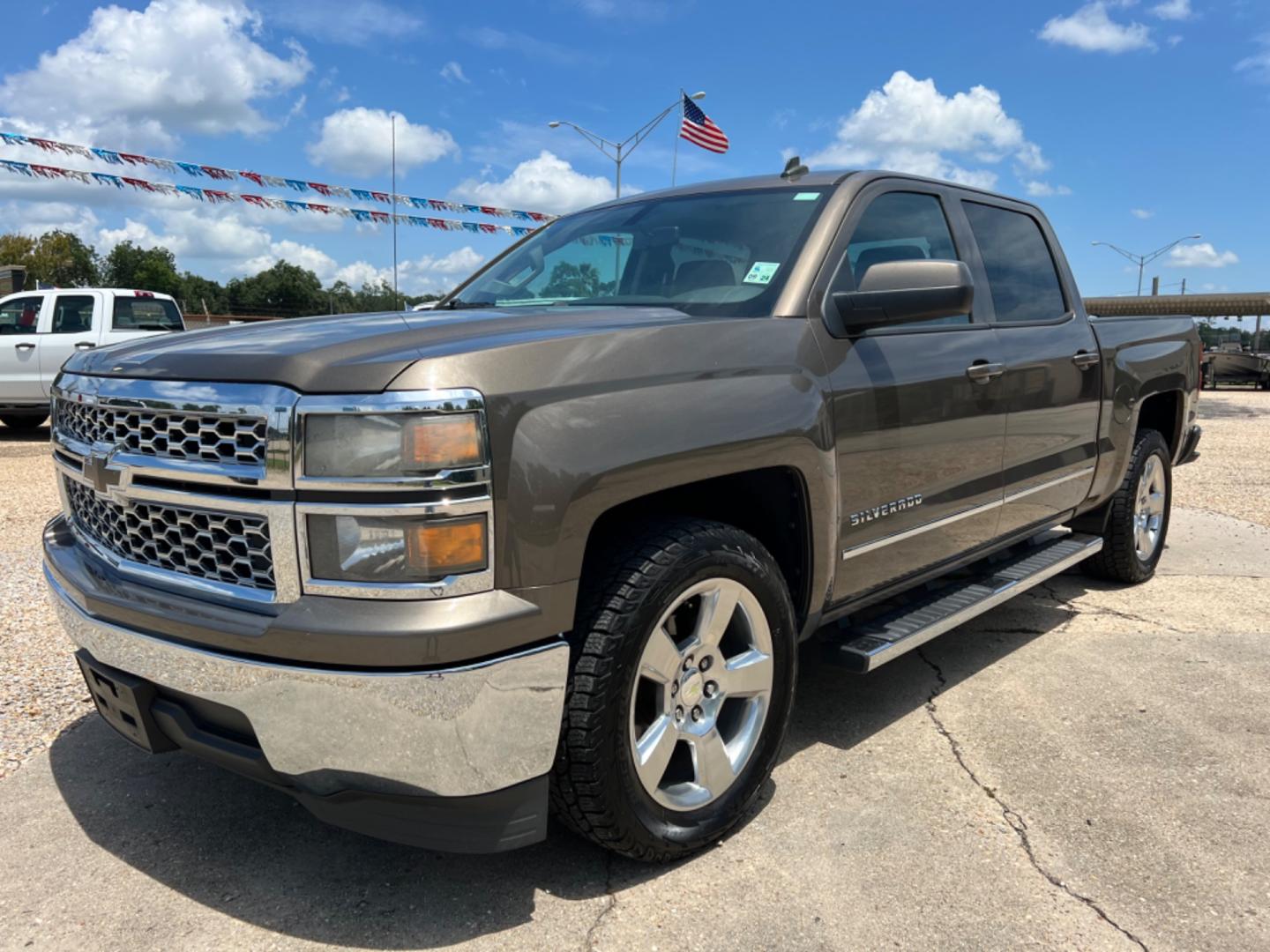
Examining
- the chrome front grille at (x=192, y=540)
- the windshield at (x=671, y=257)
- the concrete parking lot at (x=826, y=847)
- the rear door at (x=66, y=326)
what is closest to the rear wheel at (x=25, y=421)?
the rear door at (x=66, y=326)

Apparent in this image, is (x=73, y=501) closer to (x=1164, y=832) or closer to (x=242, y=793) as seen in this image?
(x=242, y=793)

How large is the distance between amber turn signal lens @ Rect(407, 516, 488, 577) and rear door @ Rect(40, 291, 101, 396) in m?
12.6

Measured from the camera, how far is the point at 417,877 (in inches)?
96.4

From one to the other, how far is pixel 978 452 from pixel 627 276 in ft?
4.72

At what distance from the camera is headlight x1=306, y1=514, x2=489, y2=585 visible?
191cm

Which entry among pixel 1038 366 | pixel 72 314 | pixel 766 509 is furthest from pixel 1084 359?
pixel 72 314

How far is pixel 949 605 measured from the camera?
3.48 metres

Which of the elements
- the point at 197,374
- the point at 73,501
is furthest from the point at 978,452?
the point at 73,501

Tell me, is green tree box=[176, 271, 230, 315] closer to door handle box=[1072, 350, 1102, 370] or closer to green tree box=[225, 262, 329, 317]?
green tree box=[225, 262, 329, 317]

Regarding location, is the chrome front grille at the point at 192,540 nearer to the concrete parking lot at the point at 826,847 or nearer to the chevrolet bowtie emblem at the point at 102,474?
the chevrolet bowtie emblem at the point at 102,474

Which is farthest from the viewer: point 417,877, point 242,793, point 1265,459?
point 1265,459

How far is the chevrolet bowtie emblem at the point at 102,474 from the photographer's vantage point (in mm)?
2256

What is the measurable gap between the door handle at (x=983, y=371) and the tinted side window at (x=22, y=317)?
12987 mm

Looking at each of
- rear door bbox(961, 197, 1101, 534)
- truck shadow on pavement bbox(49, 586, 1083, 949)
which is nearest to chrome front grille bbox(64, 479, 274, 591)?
truck shadow on pavement bbox(49, 586, 1083, 949)
